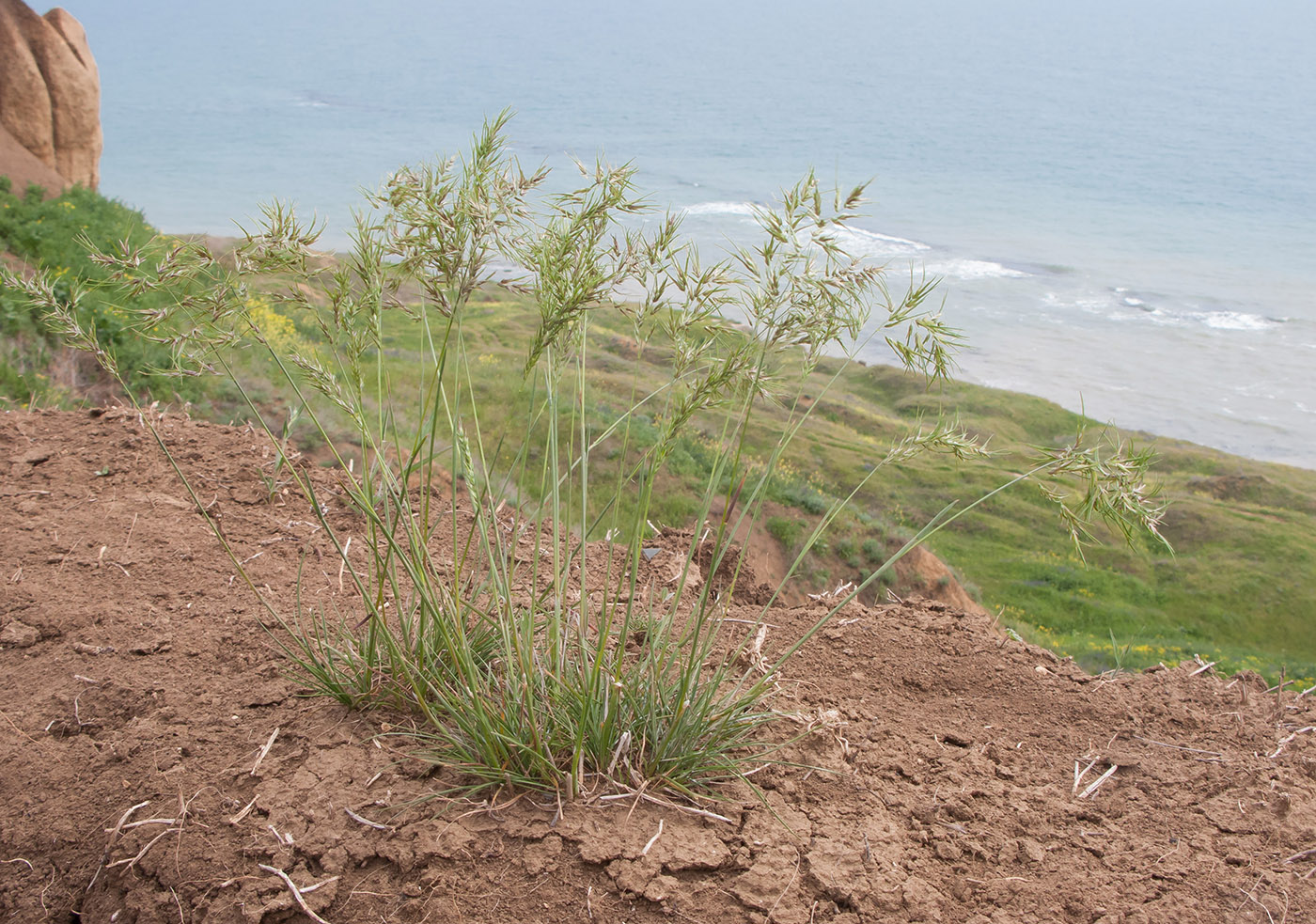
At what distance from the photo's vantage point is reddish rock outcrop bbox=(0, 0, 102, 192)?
1578 centimetres

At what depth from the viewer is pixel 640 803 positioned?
7.79 feet

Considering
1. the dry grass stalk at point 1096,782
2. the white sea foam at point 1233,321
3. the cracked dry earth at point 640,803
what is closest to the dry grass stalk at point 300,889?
the cracked dry earth at point 640,803

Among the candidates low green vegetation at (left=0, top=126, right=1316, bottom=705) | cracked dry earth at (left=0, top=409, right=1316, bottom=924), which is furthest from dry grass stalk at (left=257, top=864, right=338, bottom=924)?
low green vegetation at (left=0, top=126, right=1316, bottom=705)

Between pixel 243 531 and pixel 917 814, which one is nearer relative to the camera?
pixel 917 814

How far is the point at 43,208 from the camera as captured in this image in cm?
1144

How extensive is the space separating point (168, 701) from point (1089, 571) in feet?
63.3

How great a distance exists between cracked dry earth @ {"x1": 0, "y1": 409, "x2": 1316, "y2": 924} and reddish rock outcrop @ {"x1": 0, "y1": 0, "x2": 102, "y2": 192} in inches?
604

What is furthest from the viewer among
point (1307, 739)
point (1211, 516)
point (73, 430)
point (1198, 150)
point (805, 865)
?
point (1198, 150)

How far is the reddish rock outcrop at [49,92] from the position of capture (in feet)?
51.8

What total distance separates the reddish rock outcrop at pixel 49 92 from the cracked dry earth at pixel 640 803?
1534cm

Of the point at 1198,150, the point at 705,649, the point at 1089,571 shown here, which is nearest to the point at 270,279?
the point at 705,649

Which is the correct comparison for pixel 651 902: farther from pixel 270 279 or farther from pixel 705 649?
pixel 270 279

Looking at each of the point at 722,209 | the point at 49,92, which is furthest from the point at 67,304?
the point at 722,209

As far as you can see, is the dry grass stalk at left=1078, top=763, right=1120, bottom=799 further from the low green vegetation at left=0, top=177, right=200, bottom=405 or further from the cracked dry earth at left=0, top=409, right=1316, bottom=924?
the low green vegetation at left=0, top=177, right=200, bottom=405
